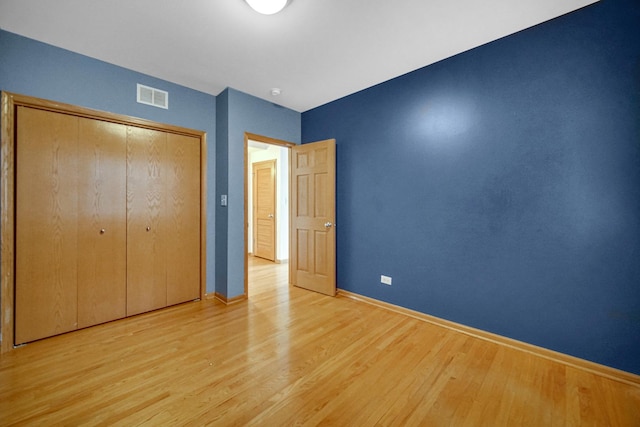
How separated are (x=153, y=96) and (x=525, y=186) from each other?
150 inches

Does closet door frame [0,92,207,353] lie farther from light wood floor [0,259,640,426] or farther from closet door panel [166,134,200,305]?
closet door panel [166,134,200,305]

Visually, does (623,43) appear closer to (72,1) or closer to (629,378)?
(629,378)

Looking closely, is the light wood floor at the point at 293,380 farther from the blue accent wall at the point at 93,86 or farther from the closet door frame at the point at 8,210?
the blue accent wall at the point at 93,86

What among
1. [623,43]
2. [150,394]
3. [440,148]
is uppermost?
[623,43]

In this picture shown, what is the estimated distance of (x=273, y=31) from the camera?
207cm

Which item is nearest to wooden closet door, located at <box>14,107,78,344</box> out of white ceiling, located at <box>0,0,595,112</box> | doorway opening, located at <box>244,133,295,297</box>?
white ceiling, located at <box>0,0,595,112</box>

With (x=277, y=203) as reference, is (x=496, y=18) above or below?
above

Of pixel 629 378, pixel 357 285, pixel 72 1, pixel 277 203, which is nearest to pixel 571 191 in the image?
pixel 629 378

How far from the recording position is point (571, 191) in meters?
1.92

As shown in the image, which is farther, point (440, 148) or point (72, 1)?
point (440, 148)

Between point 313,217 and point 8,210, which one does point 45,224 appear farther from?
point 313,217

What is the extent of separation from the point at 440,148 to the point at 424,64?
90cm

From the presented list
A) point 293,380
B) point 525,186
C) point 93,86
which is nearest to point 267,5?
point 93,86

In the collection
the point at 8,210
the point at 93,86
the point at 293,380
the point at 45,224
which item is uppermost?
the point at 93,86
